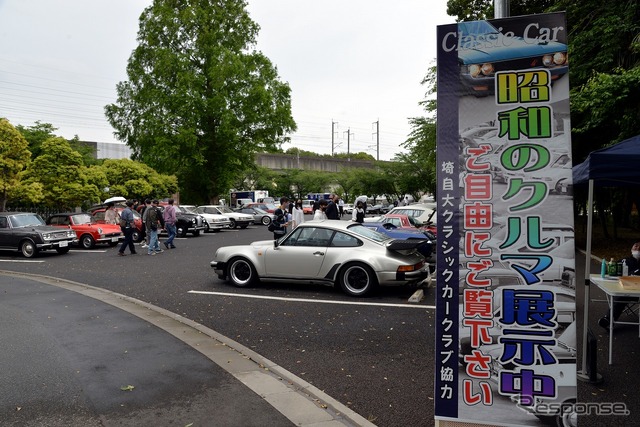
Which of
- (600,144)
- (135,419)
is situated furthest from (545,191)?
(600,144)

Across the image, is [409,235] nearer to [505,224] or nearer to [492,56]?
[505,224]

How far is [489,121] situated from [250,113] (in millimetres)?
30465

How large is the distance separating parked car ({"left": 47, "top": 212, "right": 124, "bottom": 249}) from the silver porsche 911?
1092cm

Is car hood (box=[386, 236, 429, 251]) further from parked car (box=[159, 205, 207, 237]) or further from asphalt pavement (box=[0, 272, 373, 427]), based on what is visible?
parked car (box=[159, 205, 207, 237])

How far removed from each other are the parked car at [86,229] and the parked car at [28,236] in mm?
1298

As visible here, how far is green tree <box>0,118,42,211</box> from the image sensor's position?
21.9 meters

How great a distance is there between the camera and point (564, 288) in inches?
121

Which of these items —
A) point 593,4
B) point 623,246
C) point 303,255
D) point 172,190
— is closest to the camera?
point 303,255

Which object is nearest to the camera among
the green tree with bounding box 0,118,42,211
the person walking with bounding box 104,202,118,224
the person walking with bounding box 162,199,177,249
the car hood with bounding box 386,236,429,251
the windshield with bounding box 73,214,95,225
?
the car hood with bounding box 386,236,429,251

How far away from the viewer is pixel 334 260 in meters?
9.03

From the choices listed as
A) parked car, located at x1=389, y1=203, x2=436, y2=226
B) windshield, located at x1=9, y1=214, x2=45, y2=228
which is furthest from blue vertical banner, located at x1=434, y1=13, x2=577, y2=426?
windshield, located at x1=9, y1=214, x2=45, y2=228

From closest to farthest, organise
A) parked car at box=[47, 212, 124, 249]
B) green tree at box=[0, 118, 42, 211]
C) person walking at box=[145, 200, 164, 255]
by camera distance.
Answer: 1. person walking at box=[145, 200, 164, 255]
2. parked car at box=[47, 212, 124, 249]
3. green tree at box=[0, 118, 42, 211]

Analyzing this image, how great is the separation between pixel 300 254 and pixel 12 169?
1892 centimetres

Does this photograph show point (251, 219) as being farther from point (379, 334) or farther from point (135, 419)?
point (135, 419)
